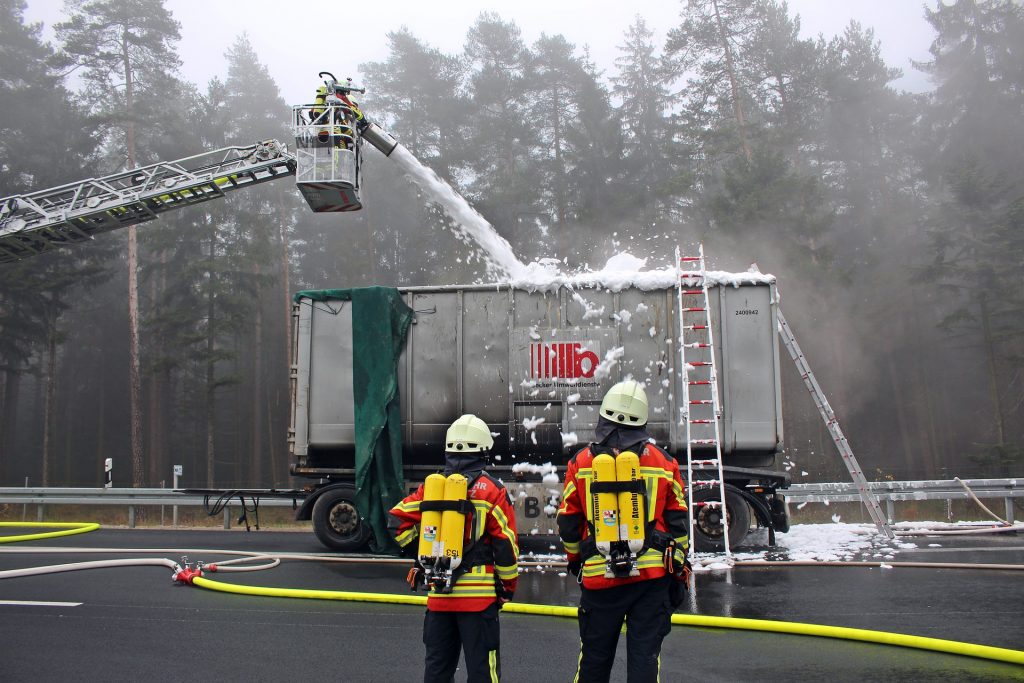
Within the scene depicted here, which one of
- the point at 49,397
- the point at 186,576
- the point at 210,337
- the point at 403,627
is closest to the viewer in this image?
the point at 403,627

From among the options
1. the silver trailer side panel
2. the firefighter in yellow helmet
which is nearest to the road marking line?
the silver trailer side panel

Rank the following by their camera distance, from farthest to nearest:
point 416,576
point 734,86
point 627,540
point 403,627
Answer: point 734,86 → point 403,627 → point 416,576 → point 627,540

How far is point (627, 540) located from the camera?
11.5 feet

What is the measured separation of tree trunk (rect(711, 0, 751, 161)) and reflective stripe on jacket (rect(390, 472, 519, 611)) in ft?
68.7

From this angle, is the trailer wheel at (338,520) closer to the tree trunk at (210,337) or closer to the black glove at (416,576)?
the black glove at (416,576)

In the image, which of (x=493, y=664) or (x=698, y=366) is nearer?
(x=493, y=664)

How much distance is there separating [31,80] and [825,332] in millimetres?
26951

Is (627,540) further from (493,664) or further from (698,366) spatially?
(698,366)

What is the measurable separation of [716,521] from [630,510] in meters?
5.36

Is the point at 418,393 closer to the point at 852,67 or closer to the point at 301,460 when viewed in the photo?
the point at 301,460

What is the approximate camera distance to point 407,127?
27375 mm

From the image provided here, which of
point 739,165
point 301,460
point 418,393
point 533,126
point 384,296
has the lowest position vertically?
point 301,460

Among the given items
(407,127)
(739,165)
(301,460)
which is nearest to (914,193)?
(739,165)

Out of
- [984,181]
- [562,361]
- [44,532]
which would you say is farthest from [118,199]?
[984,181]
